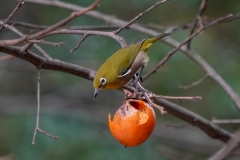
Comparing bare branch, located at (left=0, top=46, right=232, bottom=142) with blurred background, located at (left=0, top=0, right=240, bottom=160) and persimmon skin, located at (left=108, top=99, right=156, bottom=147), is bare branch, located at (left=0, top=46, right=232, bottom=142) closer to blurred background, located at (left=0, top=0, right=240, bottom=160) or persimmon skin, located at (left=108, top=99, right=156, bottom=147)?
persimmon skin, located at (left=108, top=99, right=156, bottom=147)

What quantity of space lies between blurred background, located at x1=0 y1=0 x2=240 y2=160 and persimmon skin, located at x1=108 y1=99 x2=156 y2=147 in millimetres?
2861

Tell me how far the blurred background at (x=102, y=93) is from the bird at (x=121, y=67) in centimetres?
176

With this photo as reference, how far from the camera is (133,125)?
170cm

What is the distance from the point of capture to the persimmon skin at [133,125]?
1.68m

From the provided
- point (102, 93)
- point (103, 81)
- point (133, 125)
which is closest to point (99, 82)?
point (103, 81)

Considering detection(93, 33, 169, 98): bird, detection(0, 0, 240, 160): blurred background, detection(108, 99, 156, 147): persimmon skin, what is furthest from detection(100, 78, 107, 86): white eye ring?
detection(0, 0, 240, 160): blurred background

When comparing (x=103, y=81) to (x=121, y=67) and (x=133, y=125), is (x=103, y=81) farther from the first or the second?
(x=133, y=125)

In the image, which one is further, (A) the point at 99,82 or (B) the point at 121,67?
(B) the point at 121,67

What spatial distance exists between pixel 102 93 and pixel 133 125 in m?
4.23

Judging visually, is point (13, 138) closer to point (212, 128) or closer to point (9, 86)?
point (9, 86)

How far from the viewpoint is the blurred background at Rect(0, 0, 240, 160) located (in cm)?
499

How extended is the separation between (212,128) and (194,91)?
3.10 metres

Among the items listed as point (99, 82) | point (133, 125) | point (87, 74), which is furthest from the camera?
point (99, 82)

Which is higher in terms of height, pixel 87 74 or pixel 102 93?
pixel 87 74
